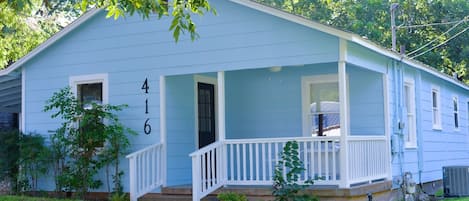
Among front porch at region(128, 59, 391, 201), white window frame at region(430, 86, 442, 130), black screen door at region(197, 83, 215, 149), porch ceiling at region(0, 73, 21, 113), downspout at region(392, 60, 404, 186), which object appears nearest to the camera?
front porch at region(128, 59, 391, 201)

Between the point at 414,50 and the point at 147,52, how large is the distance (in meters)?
16.4

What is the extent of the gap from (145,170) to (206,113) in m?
2.04

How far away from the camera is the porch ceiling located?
44.4 feet

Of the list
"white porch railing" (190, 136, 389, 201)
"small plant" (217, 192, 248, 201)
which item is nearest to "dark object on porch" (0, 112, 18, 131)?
"white porch railing" (190, 136, 389, 201)

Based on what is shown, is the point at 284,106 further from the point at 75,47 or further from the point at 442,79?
Answer: the point at 442,79

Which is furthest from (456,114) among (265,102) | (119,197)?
(119,197)

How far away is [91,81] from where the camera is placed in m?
12.2

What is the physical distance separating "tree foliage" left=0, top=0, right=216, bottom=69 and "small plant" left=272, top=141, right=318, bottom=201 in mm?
2417

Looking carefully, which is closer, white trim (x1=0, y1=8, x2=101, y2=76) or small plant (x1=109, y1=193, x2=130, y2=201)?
small plant (x1=109, y1=193, x2=130, y2=201)

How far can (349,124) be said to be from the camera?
11.5 m

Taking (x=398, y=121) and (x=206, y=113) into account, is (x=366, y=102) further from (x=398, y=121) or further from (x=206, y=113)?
(x=206, y=113)

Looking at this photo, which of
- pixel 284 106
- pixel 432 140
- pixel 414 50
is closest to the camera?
pixel 284 106

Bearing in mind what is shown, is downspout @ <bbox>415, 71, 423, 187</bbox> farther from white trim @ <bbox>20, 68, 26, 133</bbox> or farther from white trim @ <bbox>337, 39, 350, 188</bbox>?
white trim @ <bbox>20, 68, 26, 133</bbox>

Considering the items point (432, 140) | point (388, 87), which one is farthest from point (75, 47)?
point (432, 140)
